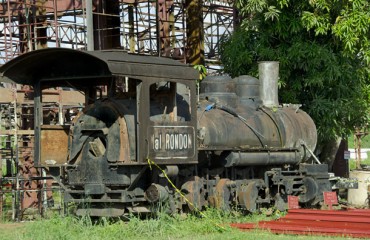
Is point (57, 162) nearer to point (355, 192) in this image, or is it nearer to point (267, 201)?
point (267, 201)

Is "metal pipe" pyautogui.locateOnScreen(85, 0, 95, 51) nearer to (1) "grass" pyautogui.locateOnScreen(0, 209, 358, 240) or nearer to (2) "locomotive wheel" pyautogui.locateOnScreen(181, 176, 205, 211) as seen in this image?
(2) "locomotive wheel" pyautogui.locateOnScreen(181, 176, 205, 211)

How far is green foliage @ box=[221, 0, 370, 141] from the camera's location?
21422 mm

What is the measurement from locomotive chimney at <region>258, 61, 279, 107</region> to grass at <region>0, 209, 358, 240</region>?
519 cm

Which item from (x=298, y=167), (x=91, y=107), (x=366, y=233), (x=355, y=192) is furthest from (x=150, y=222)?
(x=355, y=192)

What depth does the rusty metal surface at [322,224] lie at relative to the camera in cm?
1304

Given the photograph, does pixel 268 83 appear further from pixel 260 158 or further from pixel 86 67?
pixel 86 67

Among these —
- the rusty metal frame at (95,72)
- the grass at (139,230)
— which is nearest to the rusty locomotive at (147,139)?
the rusty metal frame at (95,72)

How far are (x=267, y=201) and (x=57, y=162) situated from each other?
4.71 meters

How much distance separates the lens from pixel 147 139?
45.6ft

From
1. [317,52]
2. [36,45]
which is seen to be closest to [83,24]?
[36,45]

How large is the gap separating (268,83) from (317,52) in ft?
9.41

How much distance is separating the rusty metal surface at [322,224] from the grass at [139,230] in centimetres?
43

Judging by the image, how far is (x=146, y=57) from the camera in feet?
47.2

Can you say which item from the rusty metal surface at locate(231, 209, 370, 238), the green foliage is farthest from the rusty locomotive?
the green foliage
